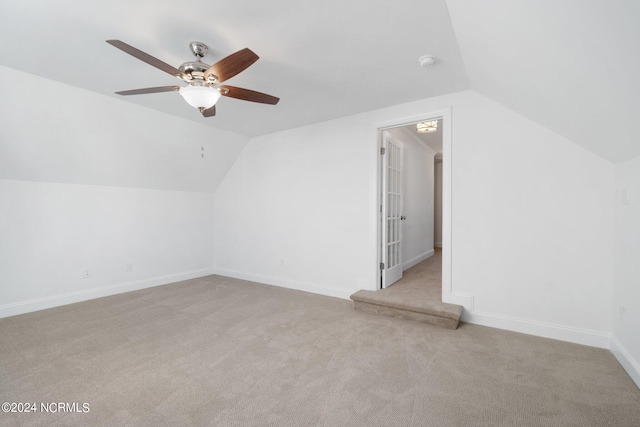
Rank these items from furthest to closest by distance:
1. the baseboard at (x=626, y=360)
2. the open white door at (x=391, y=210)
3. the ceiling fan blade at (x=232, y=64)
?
the open white door at (x=391, y=210), the baseboard at (x=626, y=360), the ceiling fan blade at (x=232, y=64)

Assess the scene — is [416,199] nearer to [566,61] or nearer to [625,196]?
[625,196]

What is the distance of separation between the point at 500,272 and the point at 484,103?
5.83ft

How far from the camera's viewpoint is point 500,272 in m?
2.84

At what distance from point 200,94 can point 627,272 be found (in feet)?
11.4

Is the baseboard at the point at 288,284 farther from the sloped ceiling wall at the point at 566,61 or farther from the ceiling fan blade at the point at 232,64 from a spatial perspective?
the ceiling fan blade at the point at 232,64

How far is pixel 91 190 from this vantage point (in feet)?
12.5

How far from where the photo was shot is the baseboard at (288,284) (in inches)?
153

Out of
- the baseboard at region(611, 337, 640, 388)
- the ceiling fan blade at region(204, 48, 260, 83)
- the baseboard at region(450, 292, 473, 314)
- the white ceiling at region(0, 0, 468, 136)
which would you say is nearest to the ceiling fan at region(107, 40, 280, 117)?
the ceiling fan blade at region(204, 48, 260, 83)

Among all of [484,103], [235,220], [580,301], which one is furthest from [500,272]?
[235,220]

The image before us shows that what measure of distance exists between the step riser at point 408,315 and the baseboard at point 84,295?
3.20 metres

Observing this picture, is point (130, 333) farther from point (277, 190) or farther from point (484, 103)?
point (484, 103)

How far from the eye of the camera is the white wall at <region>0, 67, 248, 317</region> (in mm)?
3021

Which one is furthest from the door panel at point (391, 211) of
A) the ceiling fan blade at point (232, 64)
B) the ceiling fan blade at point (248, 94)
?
the ceiling fan blade at point (232, 64)

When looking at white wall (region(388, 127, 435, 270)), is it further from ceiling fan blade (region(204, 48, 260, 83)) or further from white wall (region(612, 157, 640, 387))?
ceiling fan blade (region(204, 48, 260, 83))
